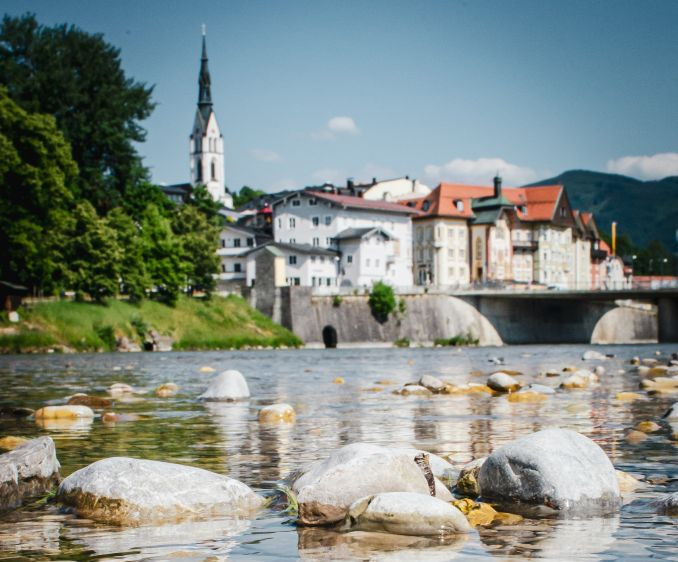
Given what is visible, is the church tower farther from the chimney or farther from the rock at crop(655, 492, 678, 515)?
the rock at crop(655, 492, 678, 515)

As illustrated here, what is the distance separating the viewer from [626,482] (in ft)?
34.6

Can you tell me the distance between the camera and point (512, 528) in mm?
8664

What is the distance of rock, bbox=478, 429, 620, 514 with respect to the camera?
9.36 metres

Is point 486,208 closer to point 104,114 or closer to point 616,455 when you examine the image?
point 104,114

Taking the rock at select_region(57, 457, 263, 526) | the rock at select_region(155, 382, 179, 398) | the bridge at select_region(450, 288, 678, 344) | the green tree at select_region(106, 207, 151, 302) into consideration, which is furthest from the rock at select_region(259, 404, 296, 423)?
the bridge at select_region(450, 288, 678, 344)

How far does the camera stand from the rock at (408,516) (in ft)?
27.3

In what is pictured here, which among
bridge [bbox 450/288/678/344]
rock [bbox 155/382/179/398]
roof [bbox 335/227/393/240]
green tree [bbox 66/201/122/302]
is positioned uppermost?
roof [bbox 335/227/393/240]

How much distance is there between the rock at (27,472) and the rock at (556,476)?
471 centimetres

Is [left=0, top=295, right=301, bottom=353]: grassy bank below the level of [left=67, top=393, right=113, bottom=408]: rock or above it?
above

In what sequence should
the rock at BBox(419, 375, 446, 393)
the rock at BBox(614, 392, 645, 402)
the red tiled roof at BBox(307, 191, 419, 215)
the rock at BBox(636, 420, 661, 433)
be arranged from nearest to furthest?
the rock at BBox(636, 420, 661, 433) < the rock at BBox(614, 392, 645, 402) < the rock at BBox(419, 375, 446, 393) < the red tiled roof at BBox(307, 191, 419, 215)

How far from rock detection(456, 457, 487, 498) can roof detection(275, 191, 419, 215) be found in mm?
102477

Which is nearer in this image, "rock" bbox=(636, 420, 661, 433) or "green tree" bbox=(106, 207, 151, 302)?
"rock" bbox=(636, 420, 661, 433)

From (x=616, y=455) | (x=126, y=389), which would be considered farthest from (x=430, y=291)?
(x=616, y=455)

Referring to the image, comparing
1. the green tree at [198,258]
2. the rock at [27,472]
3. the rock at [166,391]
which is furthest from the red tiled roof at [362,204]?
the rock at [27,472]
